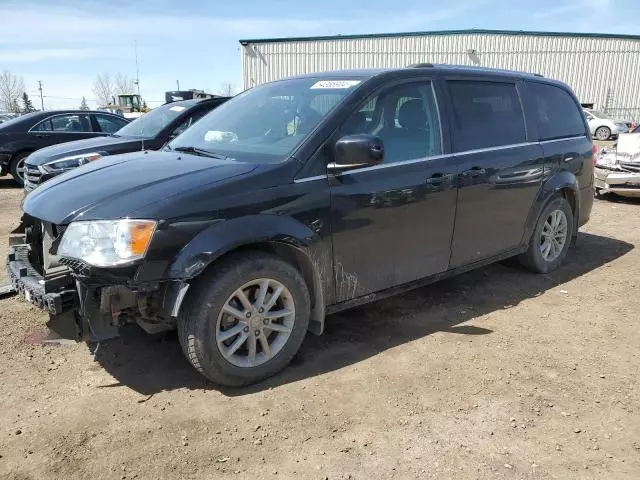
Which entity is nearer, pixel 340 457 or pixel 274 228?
pixel 340 457

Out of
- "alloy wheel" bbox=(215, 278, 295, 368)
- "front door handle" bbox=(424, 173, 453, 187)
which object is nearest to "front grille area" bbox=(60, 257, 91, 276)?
"alloy wheel" bbox=(215, 278, 295, 368)

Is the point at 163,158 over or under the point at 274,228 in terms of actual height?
over

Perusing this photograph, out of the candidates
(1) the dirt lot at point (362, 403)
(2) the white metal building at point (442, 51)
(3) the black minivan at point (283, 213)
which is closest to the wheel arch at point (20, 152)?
(1) the dirt lot at point (362, 403)

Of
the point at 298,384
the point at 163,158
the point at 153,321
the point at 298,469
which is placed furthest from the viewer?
the point at 163,158

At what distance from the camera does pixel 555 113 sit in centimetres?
528

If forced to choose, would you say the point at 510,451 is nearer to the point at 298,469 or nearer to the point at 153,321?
the point at 298,469

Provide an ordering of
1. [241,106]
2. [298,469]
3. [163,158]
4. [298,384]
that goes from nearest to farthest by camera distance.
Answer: [298,469], [298,384], [163,158], [241,106]

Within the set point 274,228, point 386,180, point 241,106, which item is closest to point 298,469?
point 274,228

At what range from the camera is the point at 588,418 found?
9.70 feet

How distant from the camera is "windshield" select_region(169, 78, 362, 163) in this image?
351cm

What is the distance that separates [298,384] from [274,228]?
3.19 ft

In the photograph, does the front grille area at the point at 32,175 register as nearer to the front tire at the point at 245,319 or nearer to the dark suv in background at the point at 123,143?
the dark suv in background at the point at 123,143

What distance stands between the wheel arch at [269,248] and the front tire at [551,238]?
267 cm

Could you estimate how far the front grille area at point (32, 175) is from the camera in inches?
285
